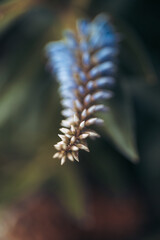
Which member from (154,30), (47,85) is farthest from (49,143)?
(154,30)

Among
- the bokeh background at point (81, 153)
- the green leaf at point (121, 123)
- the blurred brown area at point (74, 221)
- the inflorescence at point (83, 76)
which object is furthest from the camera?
the blurred brown area at point (74, 221)

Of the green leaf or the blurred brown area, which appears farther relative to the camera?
the blurred brown area

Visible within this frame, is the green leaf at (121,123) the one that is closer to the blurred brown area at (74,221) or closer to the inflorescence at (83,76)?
the inflorescence at (83,76)

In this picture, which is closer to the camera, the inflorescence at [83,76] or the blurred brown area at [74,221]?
the inflorescence at [83,76]

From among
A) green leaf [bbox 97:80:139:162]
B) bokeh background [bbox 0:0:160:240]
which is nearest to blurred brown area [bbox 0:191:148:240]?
bokeh background [bbox 0:0:160:240]

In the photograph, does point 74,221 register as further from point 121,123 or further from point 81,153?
point 121,123

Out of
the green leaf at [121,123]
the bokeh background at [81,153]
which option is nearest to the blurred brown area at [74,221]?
the bokeh background at [81,153]

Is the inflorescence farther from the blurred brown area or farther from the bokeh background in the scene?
the blurred brown area

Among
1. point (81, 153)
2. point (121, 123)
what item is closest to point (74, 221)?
point (81, 153)
